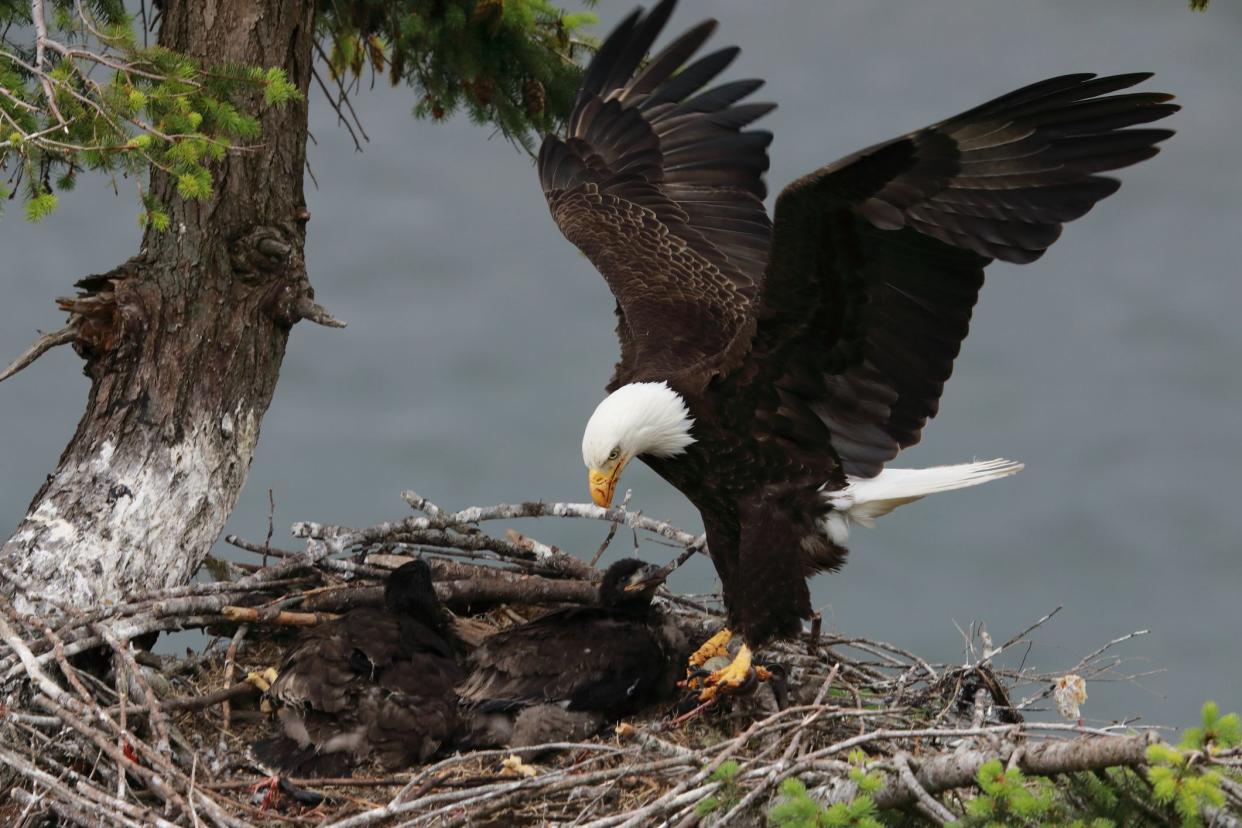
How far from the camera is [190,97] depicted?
5.89 metres

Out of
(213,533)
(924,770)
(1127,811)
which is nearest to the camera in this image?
(1127,811)

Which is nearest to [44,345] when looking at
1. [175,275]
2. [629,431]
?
[175,275]

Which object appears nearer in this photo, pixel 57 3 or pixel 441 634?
pixel 441 634

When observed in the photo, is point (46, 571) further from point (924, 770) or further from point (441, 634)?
point (924, 770)

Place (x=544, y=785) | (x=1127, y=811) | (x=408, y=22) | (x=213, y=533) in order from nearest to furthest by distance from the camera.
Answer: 1. (x=1127, y=811)
2. (x=544, y=785)
3. (x=213, y=533)
4. (x=408, y=22)

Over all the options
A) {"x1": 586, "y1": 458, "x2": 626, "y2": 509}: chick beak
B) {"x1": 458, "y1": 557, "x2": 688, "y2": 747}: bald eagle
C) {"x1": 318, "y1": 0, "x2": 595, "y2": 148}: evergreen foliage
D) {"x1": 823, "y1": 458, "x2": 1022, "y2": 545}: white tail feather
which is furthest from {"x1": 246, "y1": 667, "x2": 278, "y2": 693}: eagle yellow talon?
{"x1": 318, "y1": 0, "x2": 595, "y2": 148}: evergreen foliage

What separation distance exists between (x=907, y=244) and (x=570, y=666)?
2.06m

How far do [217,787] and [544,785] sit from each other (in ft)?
3.77

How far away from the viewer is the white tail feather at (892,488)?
5.99m

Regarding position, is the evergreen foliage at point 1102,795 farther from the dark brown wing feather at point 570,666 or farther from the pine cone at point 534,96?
the pine cone at point 534,96

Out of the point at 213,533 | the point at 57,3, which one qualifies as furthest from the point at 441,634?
the point at 57,3

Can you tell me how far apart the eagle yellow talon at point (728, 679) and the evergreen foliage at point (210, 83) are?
9.03ft

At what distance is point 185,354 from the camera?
6.76 metres

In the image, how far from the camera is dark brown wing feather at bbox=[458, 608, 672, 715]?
5.46 m
